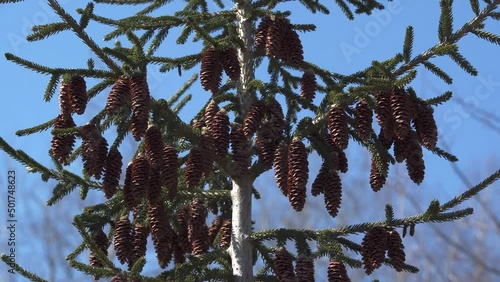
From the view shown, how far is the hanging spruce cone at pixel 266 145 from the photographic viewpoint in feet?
17.5

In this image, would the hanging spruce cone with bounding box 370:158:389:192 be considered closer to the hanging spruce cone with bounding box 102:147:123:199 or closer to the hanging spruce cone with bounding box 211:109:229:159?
the hanging spruce cone with bounding box 211:109:229:159

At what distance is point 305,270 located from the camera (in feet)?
16.5

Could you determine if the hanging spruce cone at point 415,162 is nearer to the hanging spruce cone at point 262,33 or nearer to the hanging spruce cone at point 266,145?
the hanging spruce cone at point 266,145

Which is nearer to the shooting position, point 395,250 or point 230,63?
point 395,250

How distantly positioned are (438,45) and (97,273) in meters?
2.89

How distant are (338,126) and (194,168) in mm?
1021

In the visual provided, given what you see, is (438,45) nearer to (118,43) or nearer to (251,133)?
(251,133)

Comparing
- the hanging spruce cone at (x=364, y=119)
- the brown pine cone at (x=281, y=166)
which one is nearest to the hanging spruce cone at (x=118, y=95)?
the brown pine cone at (x=281, y=166)

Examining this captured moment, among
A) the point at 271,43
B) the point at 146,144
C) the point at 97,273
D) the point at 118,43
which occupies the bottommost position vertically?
the point at 97,273

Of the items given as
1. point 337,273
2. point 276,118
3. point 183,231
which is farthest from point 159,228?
point 337,273

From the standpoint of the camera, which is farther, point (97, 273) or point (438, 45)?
point (438, 45)

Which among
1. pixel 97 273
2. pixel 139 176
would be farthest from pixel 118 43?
pixel 97 273

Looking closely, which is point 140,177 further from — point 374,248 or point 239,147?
point 374,248

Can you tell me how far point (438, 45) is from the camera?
538 cm
